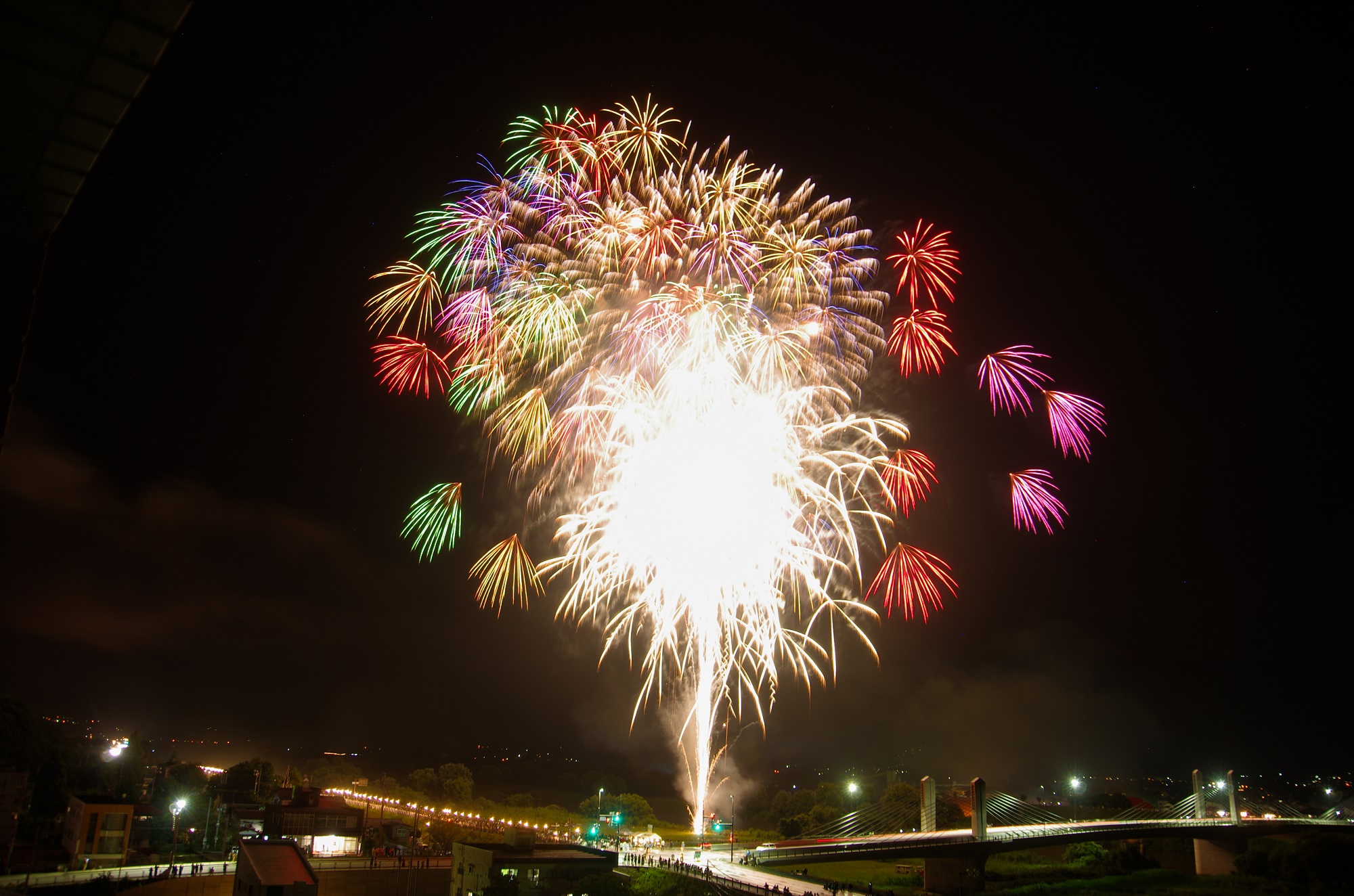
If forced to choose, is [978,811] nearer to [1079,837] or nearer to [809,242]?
[1079,837]

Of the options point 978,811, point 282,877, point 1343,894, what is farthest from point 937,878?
point 282,877

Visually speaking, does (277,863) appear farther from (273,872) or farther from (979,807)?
(979,807)

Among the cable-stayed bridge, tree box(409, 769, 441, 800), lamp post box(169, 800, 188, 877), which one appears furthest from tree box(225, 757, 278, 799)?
the cable-stayed bridge

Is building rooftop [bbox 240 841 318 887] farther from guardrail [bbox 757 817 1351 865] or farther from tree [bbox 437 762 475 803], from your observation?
tree [bbox 437 762 475 803]

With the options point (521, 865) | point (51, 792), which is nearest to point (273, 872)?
point (521, 865)

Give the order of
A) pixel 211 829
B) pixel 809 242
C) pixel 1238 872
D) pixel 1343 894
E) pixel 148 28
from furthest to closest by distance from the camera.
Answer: pixel 211 829
pixel 1238 872
pixel 1343 894
pixel 809 242
pixel 148 28
